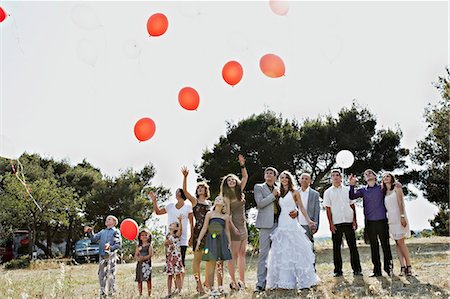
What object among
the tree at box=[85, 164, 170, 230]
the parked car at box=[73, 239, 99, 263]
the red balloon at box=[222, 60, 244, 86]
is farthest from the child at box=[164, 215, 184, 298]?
the tree at box=[85, 164, 170, 230]

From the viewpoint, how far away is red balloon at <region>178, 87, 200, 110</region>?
663 cm

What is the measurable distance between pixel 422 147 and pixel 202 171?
25.5 feet

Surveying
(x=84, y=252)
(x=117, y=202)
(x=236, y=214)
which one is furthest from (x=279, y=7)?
(x=117, y=202)

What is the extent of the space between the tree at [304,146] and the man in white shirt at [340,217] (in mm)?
10211

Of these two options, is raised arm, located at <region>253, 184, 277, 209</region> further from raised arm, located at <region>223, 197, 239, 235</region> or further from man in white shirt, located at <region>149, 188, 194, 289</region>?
man in white shirt, located at <region>149, 188, 194, 289</region>

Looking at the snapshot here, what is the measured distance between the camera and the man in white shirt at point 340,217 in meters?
6.53

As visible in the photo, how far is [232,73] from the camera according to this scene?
6.45m

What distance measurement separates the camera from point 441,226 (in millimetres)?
23000

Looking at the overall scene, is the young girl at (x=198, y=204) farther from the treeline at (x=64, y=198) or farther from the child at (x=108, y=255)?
the treeline at (x=64, y=198)

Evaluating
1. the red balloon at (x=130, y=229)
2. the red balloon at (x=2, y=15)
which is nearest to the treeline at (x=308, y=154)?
the red balloon at (x=130, y=229)

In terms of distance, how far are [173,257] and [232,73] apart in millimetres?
2375

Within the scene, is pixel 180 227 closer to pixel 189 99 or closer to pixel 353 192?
pixel 189 99

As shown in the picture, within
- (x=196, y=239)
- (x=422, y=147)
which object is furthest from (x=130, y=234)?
(x=422, y=147)

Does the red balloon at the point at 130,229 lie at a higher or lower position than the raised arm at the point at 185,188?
lower
